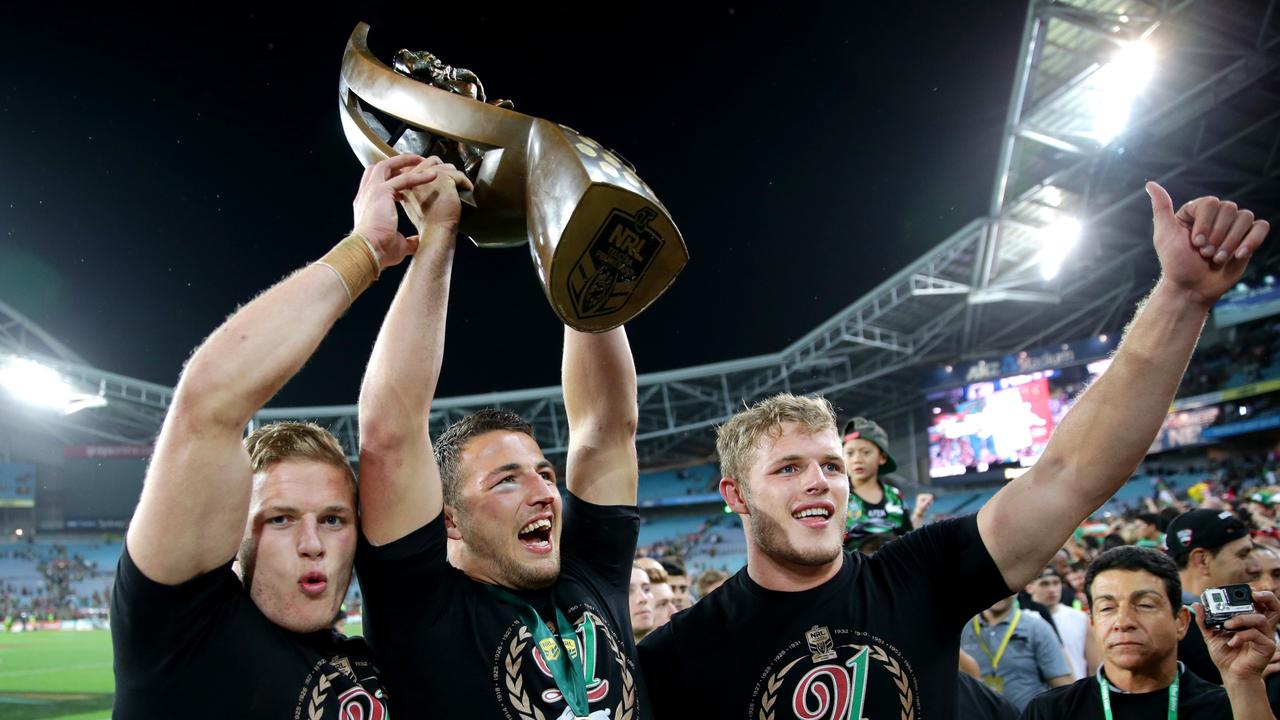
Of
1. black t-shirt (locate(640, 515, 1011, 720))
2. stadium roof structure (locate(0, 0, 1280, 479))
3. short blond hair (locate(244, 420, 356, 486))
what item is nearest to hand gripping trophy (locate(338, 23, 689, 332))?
short blond hair (locate(244, 420, 356, 486))

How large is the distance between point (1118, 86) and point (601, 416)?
642 inches

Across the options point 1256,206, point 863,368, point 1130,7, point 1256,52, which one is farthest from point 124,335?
point 1256,206

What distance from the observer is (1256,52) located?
1359 centimetres

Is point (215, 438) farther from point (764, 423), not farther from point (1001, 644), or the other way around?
point (1001, 644)

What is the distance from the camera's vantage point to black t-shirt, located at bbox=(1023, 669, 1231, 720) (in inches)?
105

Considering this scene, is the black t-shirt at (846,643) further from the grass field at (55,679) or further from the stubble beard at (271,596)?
the grass field at (55,679)

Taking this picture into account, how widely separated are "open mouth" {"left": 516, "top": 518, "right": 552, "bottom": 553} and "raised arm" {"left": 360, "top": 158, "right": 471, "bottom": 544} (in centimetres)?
28

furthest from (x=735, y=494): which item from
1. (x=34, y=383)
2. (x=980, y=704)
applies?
(x=34, y=383)

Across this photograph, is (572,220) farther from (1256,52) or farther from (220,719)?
(1256,52)

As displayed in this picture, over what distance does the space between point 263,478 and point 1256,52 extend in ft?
55.5

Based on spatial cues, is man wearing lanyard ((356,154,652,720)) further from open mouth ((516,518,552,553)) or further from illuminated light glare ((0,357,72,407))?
illuminated light glare ((0,357,72,407))

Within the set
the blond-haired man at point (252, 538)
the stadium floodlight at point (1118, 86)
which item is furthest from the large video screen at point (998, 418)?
the blond-haired man at point (252, 538)

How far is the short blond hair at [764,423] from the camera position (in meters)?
2.36

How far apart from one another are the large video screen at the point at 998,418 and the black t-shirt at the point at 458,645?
68.3 feet
